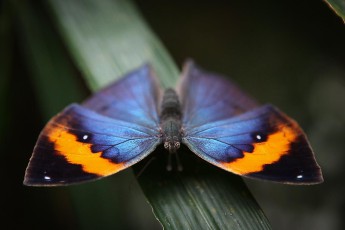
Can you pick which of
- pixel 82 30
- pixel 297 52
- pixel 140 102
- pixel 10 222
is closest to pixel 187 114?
pixel 140 102

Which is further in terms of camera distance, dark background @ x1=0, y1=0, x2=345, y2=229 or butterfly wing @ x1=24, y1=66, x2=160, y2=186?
dark background @ x1=0, y1=0, x2=345, y2=229

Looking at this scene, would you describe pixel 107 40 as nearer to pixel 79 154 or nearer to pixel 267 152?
pixel 79 154

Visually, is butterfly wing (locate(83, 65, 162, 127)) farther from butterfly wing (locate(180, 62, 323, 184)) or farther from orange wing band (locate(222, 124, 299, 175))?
orange wing band (locate(222, 124, 299, 175))

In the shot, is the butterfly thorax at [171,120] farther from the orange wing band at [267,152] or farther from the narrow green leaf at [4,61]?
the narrow green leaf at [4,61]

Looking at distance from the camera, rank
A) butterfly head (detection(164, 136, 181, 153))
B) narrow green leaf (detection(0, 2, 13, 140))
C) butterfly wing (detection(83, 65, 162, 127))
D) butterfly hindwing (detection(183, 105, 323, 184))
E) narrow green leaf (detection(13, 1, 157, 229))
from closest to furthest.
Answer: butterfly hindwing (detection(183, 105, 323, 184))
butterfly head (detection(164, 136, 181, 153))
butterfly wing (detection(83, 65, 162, 127))
narrow green leaf (detection(13, 1, 157, 229))
narrow green leaf (detection(0, 2, 13, 140))

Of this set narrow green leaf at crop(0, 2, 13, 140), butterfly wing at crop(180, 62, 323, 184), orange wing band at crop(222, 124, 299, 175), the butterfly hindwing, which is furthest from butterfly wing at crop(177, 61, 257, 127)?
narrow green leaf at crop(0, 2, 13, 140)

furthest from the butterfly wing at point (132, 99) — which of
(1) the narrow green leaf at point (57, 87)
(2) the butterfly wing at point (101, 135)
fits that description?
(1) the narrow green leaf at point (57, 87)
